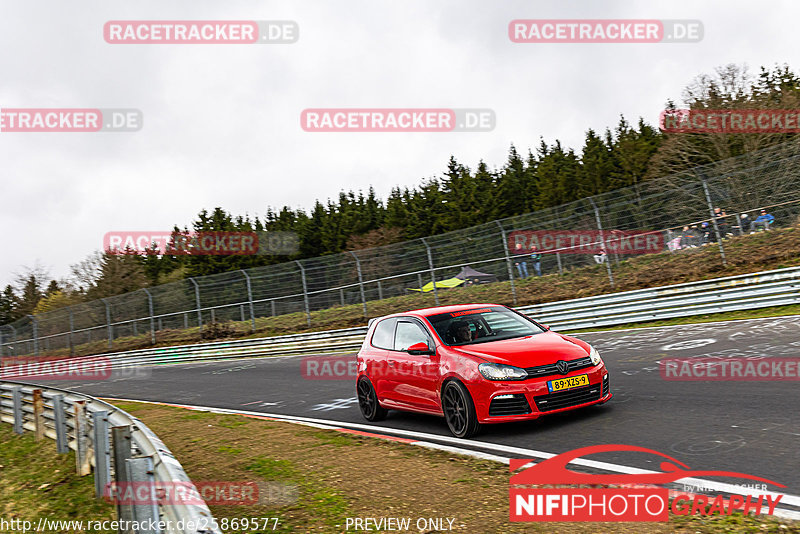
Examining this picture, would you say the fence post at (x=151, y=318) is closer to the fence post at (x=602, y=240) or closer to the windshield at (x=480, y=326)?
the fence post at (x=602, y=240)

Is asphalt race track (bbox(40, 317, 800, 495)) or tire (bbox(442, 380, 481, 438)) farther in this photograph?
tire (bbox(442, 380, 481, 438))

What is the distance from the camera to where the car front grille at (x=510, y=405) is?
7.21 m

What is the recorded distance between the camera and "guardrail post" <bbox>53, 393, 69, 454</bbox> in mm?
9117

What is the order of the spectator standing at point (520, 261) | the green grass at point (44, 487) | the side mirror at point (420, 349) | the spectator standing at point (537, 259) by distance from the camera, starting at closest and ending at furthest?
1. the green grass at point (44, 487)
2. the side mirror at point (420, 349)
3. the spectator standing at point (537, 259)
4. the spectator standing at point (520, 261)

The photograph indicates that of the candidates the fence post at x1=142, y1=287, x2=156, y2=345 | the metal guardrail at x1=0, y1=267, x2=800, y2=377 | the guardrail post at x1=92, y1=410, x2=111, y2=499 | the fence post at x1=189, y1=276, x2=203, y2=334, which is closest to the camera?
Answer: the guardrail post at x1=92, y1=410, x2=111, y2=499

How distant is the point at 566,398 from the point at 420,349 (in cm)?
182

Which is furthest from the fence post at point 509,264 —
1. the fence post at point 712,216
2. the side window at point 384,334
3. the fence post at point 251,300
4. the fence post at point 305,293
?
the fence post at point 251,300

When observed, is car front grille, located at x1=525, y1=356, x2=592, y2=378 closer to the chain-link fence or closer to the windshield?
the windshield

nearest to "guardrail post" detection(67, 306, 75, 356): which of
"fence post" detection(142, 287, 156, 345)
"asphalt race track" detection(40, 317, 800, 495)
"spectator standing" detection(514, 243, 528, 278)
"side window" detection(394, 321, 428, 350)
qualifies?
"fence post" detection(142, 287, 156, 345)

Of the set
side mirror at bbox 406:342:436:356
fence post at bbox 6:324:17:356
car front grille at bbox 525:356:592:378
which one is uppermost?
fence post at bbox 6:324:17:356

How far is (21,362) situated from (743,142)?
127 ft

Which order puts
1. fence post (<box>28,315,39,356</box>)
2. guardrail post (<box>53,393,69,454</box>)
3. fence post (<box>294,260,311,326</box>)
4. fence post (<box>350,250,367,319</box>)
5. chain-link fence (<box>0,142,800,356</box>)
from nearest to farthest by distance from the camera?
guardrail post (<box>53,393,69,454</box>)
chain-link fence (<box>0,142,800,356</box>)
fence post (<box>350,250,367,319</box>)
fence post (<box>294,260,311,326</box>)
fence post (<box>28,315,39,356</box>)

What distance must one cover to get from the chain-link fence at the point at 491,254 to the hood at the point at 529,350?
10.9 meters

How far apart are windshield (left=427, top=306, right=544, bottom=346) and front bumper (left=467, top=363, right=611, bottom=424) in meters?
0.96
